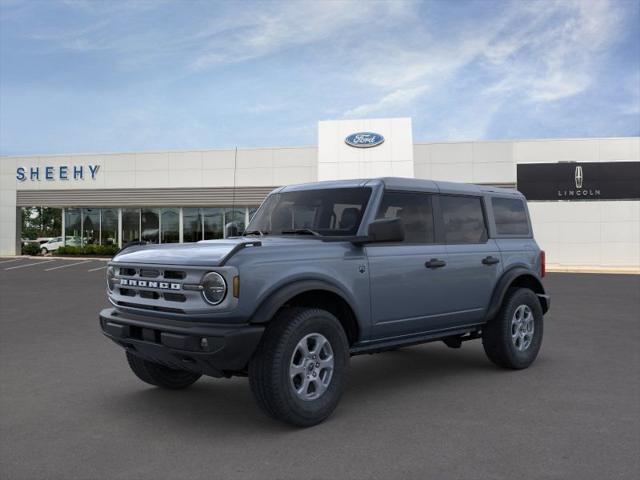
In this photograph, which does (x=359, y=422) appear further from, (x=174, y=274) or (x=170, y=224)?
(x=170, y=224)

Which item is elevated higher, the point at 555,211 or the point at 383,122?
the point at 383,122

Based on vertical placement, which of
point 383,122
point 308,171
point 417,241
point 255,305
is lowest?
point 255,305

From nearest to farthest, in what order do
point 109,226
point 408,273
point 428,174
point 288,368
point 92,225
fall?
point 288,368
point 408,273
point 428,174
point 109,226
point 92,225

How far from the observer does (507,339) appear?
6371 millimetres

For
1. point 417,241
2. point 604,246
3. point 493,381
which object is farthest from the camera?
point 604,246

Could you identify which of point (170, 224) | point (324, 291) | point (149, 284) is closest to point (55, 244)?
point (170, 224)

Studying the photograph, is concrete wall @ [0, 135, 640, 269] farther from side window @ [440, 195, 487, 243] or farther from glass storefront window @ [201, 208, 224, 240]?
side window @ [440, 195, 487, 243]

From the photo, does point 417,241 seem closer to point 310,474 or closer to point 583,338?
point 310,474

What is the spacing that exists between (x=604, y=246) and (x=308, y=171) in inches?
590

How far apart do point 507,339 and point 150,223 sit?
3051 cm

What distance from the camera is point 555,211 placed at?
2936cm

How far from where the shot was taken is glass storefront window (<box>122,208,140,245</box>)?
114 feet

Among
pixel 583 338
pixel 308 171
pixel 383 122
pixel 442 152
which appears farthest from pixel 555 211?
pixel 583 338

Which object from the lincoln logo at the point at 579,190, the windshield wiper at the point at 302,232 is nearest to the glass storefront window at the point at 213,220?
the lincoln logo at the point at 579,190
